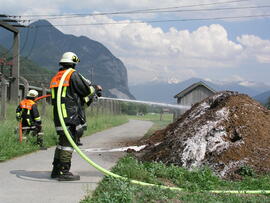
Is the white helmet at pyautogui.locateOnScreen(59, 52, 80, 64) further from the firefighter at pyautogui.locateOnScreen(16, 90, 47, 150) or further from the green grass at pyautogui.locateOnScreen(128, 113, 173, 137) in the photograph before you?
the green grass at pyautogui.locateOnScreen(128, 113, 173, 137)

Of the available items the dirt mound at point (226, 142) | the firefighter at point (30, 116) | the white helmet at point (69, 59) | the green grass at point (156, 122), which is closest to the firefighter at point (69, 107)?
the white helmet at point (69, 59)

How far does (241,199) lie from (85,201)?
7.83 ft

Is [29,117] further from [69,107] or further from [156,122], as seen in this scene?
[156,122]

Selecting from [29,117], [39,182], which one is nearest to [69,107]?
[39,182]

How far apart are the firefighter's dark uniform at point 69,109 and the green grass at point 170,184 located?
787 mm

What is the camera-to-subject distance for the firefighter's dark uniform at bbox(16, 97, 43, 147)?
1191cm

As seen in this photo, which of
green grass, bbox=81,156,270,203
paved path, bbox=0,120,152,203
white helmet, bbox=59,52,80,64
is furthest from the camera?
white helmet, bbox=59,52,80,64

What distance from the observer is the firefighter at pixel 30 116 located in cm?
1191

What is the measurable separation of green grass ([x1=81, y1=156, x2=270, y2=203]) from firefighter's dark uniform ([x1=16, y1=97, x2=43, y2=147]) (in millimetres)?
4811

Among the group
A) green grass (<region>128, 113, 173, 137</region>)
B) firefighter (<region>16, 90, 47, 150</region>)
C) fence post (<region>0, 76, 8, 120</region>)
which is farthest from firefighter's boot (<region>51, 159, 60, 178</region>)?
green grass (<region>128, 113, 173, 137</region>)

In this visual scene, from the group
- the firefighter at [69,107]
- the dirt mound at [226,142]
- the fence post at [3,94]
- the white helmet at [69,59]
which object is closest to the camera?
the firefighter at [69,107]

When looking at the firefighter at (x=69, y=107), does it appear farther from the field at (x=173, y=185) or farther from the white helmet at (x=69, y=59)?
the field at (x=173, y=185)

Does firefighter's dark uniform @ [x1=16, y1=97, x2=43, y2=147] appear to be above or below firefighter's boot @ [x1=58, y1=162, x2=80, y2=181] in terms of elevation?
above

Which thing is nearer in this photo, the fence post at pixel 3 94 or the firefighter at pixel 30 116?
the firefighter at pixel 30 116
